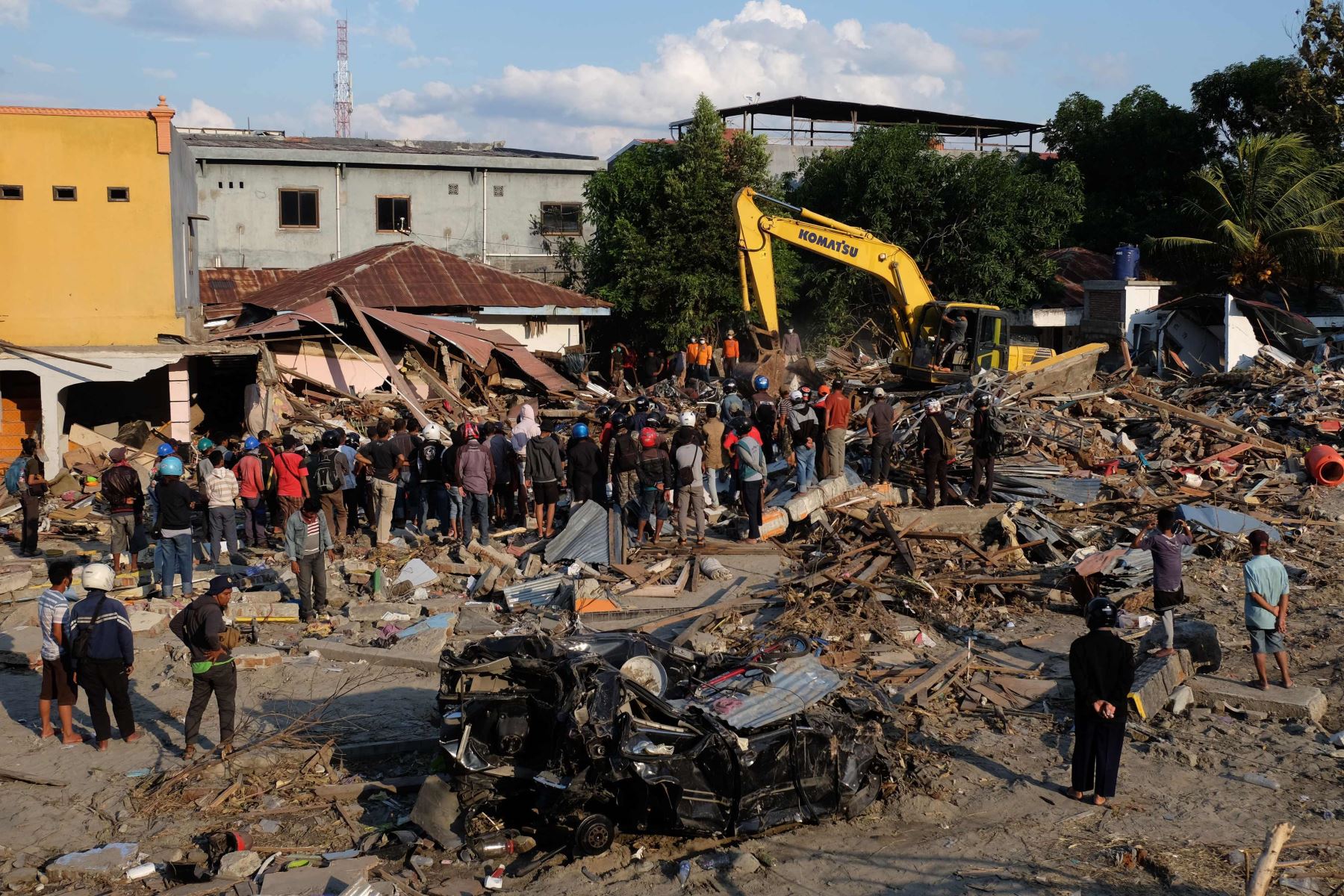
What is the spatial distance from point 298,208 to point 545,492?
20.6 meters

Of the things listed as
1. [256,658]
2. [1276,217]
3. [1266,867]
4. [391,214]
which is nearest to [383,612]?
[256,658]

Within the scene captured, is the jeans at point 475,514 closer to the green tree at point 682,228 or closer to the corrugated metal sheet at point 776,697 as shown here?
the corrugated metal sheet at point 776,697

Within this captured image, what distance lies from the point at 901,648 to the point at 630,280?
745 inches

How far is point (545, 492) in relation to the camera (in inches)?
579

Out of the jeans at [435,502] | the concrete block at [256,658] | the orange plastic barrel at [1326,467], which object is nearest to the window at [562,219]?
the jeans at [435,502]

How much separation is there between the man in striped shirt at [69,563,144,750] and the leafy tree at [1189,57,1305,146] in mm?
33585

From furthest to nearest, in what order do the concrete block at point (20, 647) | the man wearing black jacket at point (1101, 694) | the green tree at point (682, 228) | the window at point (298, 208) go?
the window at point (298, 208), the green tree at point (682, 228), the concrete block at point (20, 647), the man wearing black jacket at point (1101, 694)

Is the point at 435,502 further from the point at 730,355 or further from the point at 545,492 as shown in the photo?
the point at 730,355

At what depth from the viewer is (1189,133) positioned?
35500mm

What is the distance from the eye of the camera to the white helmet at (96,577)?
8531 millimetres

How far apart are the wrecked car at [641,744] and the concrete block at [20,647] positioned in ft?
18.0

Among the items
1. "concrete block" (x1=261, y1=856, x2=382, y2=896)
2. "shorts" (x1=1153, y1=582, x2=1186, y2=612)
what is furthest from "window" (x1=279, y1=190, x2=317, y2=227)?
"concrete block" (x1=261, y1=856, x2=382, y2=896)

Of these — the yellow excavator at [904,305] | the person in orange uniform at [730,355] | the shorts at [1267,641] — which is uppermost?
the yellow excavator at [904,305]

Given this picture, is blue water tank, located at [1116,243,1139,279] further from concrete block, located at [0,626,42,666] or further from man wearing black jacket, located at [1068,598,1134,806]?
concrete block, located at [0,626,42,666]
